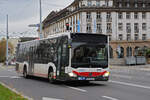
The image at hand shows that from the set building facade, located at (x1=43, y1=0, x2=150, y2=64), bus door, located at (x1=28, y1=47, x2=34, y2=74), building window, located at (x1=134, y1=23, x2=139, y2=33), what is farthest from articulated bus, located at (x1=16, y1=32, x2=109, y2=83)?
building window, located at (x1=134, y1=23, x2=139, y2=33)

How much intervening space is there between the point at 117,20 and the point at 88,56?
6484cm

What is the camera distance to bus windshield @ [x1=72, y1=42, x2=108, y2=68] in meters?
15.2

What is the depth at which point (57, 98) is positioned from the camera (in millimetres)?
11289

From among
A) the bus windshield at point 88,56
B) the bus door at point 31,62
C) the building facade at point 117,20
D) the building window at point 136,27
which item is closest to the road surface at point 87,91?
the bus windshield at point 88,56

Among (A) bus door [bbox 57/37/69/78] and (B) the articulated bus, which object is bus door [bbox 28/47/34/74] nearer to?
(B) the articulated bus

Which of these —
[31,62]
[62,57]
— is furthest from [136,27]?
[62,57]

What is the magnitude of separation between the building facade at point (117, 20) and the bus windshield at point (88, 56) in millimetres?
59313

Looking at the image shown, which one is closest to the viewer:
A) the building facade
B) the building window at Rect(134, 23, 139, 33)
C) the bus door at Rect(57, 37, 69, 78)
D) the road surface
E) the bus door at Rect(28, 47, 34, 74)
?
the road surface

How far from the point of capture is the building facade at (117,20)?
7625 cm

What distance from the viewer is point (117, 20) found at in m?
79.0

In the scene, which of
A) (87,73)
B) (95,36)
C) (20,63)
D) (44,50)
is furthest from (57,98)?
(20,63)

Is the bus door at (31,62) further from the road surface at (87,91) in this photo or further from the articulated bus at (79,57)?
the road surface at (87,91)

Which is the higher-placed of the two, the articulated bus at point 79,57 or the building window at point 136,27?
the building window at point 136,27

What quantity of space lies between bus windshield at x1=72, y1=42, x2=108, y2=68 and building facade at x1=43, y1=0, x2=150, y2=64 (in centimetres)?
5931
